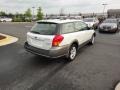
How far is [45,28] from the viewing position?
5172 millimetres

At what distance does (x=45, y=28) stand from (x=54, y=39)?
73 centimetres

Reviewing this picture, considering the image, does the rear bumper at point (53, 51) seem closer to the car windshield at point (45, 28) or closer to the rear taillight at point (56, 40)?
the rear taillight at point (56, 40)

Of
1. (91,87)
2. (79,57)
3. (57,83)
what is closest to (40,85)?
(57,83)

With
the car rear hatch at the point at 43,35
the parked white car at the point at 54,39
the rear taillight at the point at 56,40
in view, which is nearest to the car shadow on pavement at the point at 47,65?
the parked white car at the point at 54,39

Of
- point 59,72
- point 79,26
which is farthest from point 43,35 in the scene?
point 79,26

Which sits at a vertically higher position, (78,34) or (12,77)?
(78,34)

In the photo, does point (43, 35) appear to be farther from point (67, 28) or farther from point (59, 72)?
point (59, 72)

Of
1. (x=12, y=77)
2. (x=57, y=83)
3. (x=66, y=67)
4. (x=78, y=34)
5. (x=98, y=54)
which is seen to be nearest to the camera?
(x=57, y=83)

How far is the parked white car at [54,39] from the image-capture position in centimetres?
478

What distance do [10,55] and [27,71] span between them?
2.11 meters

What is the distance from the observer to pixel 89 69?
194 inches

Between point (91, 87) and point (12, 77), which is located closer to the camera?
point (91, 87)

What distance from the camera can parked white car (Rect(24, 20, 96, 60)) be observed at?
478cm

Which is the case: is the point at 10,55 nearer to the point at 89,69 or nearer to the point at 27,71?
the point at 27,71
